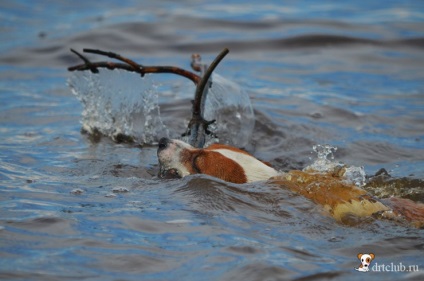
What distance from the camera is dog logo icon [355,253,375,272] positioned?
4.09 meters

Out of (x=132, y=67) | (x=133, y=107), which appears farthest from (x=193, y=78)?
(x=133, y=107)

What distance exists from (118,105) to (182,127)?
79 centimetres

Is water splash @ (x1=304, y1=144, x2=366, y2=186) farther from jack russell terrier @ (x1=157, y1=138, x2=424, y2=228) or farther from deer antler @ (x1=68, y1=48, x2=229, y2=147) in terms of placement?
deer antler @ (x1=68, y1=48, x2=229, y2=147)

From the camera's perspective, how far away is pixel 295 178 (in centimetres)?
542

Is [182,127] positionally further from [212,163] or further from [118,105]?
[212,163]

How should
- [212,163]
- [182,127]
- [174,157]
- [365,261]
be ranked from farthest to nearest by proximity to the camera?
1. [182,127]
2. [174,157]
3. [212,163]
4. [365,261]

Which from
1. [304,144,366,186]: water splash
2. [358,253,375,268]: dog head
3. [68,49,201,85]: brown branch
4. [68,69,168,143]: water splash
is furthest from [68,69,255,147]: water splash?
[358,253,375,268]: dog head

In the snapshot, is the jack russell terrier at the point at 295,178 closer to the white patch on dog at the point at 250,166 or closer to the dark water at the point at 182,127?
the white patch on dog at the point at 250,166

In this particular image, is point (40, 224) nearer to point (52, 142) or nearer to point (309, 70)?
point (52, 142)

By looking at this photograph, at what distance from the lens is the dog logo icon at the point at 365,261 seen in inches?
161

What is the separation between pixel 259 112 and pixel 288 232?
12.1 feet

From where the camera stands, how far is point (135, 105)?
282 inches

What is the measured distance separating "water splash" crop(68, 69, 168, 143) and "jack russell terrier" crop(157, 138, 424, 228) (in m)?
1.42

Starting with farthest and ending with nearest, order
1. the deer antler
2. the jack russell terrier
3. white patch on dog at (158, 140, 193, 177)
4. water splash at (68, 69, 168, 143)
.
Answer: water splash at (68, 69, 168, 143), the deer antler, white patch on dog at (158, 140, 193, 177), the jack russell terrier
